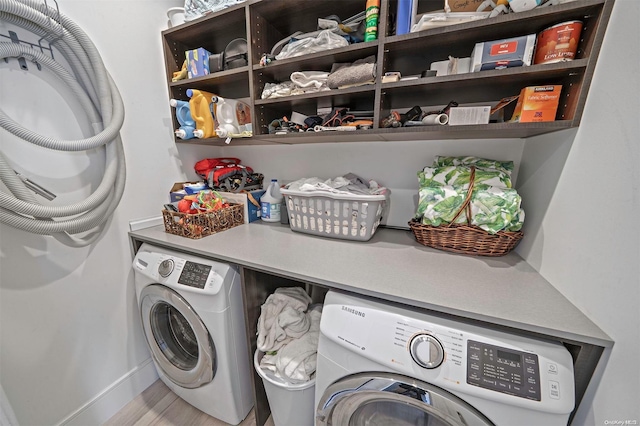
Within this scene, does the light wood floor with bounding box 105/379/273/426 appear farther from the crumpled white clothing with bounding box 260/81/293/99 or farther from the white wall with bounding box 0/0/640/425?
the crumpled white clothing with bounding box 260/81/293/99

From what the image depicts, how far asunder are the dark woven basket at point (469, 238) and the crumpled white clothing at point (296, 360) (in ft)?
2.28

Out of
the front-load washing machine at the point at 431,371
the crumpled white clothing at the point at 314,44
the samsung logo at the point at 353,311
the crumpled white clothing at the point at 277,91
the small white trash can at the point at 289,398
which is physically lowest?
the small white trash can at the point at 289,398

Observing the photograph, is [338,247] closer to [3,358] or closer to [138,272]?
[138,272]

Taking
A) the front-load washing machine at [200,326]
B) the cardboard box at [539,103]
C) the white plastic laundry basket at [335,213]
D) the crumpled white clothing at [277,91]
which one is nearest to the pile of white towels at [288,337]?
the front-load washing machine at [200,326]

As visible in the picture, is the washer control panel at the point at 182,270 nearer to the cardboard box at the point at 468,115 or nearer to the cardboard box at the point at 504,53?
the cardboard box at the point at 468,115

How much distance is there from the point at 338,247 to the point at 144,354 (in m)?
1.40

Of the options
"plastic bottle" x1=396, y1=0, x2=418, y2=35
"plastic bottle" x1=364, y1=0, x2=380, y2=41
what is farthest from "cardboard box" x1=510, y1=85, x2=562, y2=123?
"plastic bottle" x1=364, y1=0, x2=380, y2=41

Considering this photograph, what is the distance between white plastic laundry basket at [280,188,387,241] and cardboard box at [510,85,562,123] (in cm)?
56

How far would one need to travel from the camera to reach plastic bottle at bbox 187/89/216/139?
1301mm

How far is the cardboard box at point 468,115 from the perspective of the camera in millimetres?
802

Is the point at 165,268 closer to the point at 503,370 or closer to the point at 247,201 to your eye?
the point at 247,201

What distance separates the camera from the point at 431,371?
59 cm

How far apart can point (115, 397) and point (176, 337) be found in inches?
16.5

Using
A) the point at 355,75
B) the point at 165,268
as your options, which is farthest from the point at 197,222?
the point at 355,75
